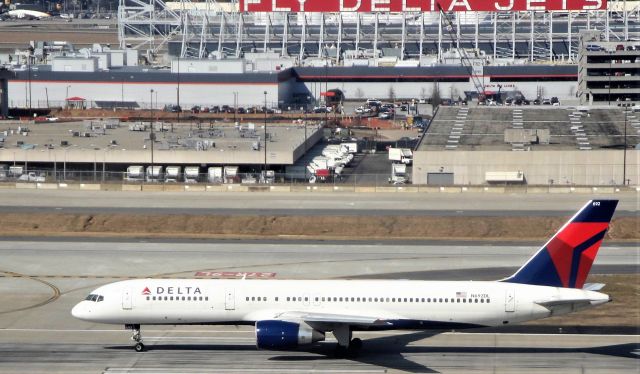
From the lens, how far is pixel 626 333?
224 ft

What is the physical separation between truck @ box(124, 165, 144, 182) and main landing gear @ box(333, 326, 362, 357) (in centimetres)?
8313

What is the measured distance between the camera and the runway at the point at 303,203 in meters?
112

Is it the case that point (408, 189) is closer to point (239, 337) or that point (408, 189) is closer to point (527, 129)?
point (527, 129)

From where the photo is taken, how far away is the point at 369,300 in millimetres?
61719

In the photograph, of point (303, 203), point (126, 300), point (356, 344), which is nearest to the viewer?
point (126, 300)

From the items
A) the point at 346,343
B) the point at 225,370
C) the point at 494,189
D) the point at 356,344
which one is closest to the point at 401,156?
the point at 494,189

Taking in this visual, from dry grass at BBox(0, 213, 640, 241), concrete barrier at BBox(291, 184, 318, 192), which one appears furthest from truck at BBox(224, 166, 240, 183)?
dry grass at BBox(0, 213, 640, 241)

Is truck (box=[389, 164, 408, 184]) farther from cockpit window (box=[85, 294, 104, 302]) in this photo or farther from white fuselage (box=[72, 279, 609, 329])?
cockpit window (box=[85, 294, 104, 302])

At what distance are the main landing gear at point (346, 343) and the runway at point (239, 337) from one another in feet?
2.42

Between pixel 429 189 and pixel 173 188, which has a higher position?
pixel 429 189

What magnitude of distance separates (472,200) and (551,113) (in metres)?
64.3

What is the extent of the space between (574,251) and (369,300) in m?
10.5

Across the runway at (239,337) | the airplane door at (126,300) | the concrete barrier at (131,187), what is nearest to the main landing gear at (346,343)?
the runway at (239,337)

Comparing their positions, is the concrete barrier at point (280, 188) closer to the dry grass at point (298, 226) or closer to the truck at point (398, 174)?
the truck at point (398, 174)
